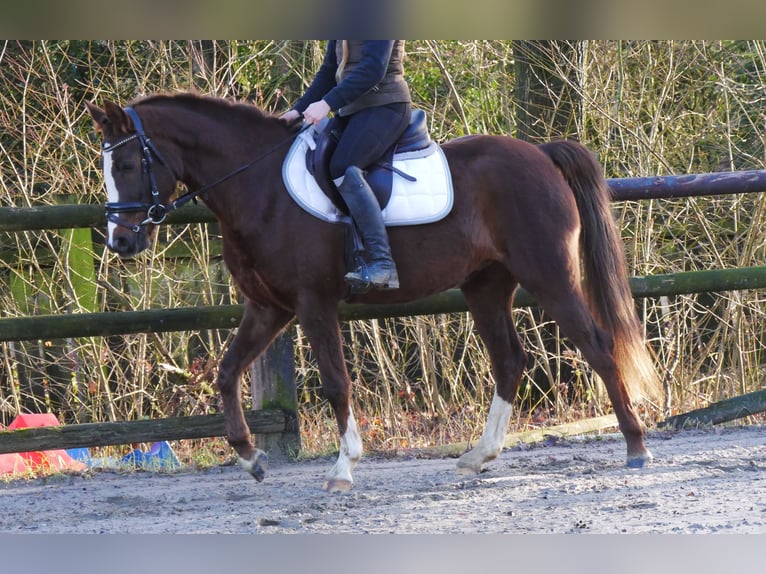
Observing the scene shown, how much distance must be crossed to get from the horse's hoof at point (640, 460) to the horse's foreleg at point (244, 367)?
1.92 metres

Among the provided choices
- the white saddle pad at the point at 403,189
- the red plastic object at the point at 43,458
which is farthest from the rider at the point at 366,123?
the red plastic object at the point at 43,458

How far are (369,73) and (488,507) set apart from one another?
209 cm

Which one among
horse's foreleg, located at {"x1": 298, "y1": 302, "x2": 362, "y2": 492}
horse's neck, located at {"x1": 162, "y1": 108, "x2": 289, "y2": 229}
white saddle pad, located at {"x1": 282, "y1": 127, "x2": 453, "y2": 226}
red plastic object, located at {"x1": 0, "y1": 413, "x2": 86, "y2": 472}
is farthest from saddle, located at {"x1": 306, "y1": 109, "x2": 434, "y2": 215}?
red plastic object, located at {"x1": 0, "y1": 413, "x2": 86, "y2": 472}

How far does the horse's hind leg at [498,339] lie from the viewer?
16.1ft

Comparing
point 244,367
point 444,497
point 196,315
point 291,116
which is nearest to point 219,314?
point 196,315

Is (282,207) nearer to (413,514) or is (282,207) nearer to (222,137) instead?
(222,137)

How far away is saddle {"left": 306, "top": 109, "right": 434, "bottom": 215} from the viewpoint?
14.8 feet

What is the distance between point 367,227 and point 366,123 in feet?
1.74

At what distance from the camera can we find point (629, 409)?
4727 mm

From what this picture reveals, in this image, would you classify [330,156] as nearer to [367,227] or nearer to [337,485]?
[367,227]

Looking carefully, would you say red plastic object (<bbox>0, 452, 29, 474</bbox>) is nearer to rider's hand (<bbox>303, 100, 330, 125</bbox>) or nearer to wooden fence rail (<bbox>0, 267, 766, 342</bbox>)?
wooden fence rail (<bbox>0, 267, 766, 342</bbox>)

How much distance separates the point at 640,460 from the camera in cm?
461

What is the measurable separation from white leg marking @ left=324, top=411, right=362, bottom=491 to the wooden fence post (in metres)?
1.07
